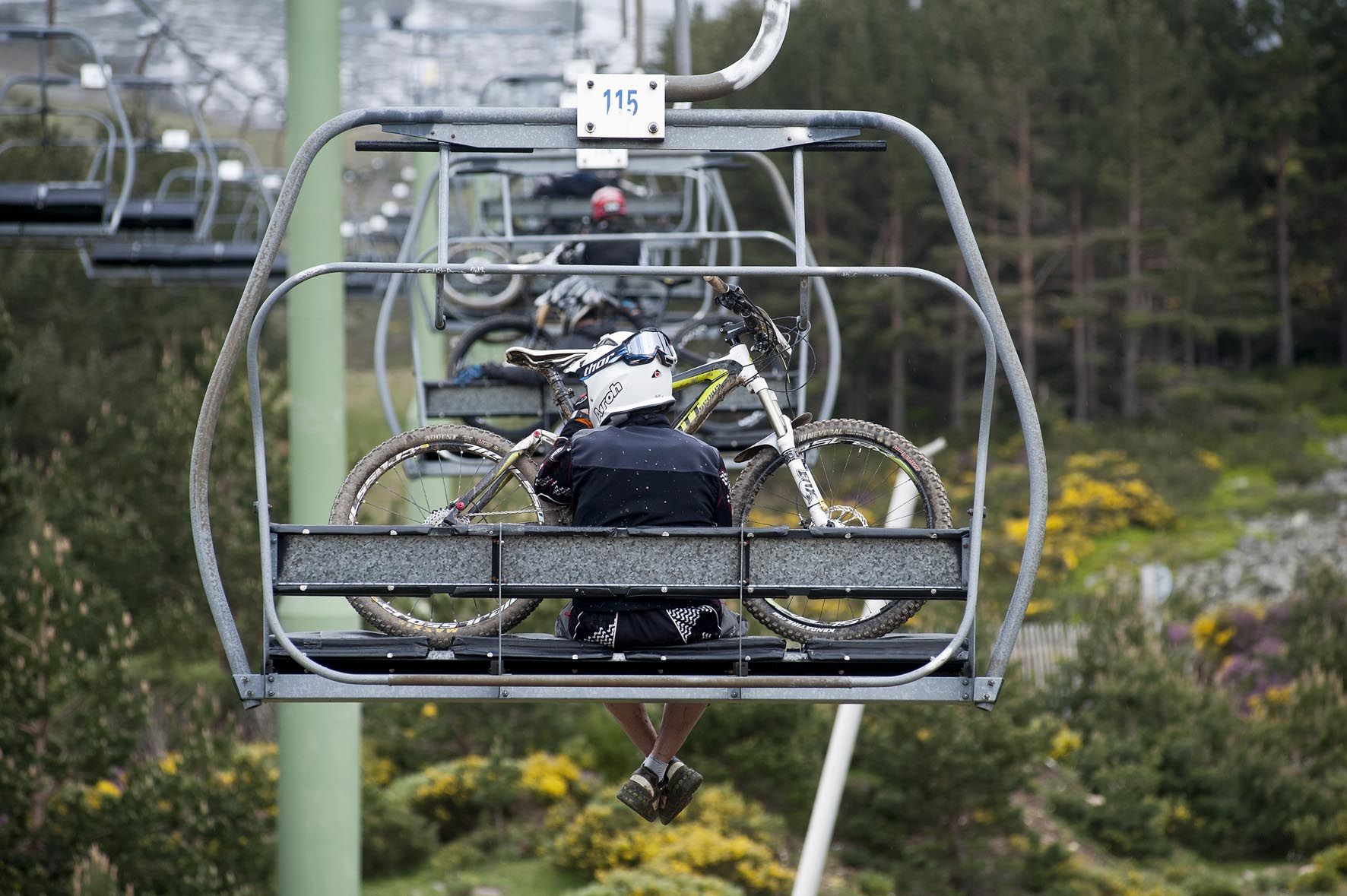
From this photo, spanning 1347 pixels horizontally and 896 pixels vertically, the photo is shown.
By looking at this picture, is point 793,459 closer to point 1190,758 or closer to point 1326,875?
point 1326,875

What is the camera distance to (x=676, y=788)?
16.5ft

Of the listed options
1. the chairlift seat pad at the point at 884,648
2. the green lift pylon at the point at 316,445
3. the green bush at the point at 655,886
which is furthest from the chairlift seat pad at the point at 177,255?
the chairlift seat pad at the point at 884,648

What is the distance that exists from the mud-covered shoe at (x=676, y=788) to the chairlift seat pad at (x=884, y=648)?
0.56 metres

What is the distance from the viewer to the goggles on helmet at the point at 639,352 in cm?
484

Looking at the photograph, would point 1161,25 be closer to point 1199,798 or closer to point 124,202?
point 1199,798

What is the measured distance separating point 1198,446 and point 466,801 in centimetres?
2594

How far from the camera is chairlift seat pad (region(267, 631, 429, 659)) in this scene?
4.42 meters

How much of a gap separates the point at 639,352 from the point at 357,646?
1155 mm

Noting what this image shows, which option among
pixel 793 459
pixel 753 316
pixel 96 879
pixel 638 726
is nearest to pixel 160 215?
pixel 96 879

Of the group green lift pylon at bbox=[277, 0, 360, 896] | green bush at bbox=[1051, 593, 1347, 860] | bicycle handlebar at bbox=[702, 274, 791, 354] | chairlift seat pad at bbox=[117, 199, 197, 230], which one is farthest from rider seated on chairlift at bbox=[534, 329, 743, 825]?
green bush at bbox=[1051, 593, 1347, 860]

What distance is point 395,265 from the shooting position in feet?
13.5

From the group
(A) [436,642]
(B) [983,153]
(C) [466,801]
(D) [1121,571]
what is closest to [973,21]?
(B) [983,153]

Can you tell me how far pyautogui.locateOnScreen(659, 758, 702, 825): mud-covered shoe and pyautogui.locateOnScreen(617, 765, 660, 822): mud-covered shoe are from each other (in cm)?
3

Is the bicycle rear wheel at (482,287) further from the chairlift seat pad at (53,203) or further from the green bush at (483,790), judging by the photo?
the green bush at (483,790)
